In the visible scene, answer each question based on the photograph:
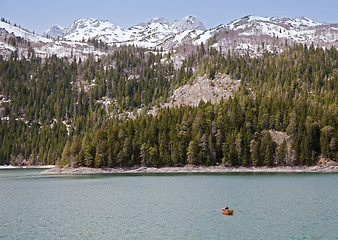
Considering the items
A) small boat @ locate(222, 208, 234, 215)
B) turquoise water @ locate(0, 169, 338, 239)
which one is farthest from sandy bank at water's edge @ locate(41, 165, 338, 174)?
small boat @ locate(222, 208, 234, 215)

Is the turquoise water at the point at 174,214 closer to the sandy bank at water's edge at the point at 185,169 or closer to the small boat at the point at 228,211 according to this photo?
the small boat at the point at 228,211

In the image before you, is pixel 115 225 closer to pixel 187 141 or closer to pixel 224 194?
pixel 224 194

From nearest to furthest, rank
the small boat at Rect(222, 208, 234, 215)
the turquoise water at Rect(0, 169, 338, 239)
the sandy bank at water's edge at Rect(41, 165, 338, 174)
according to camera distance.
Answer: the turquoise water at Rect(0, 169, 338, 239), the small boat at Rect(222, 208, 234, 215), the sandy bank at water's edge at Rect(41, 165, 338, 174)

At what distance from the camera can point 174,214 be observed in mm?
49438

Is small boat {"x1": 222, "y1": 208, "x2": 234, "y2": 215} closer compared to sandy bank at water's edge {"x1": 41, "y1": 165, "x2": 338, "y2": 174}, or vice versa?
small boat {"x1": 222, "y1": 208, "x2": 234, "y2": 215}

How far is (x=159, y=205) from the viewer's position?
57062 millimetres

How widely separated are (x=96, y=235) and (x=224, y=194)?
33.8 meters

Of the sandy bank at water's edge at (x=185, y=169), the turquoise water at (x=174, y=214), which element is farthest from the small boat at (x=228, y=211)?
the sandy bank at water's edge at (x=185, y=169)

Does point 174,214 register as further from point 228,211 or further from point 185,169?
point 185,169

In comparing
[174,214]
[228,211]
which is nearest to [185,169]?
[174,214]

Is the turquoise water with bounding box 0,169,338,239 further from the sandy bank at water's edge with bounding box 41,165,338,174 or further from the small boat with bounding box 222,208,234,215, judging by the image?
the sandy bank at water's edge with bounding box 41,165,338,174

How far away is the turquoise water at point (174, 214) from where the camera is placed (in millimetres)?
39156

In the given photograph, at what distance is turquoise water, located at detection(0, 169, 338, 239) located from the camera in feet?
128

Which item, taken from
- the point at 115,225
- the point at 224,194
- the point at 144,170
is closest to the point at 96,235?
the point at 115,225
